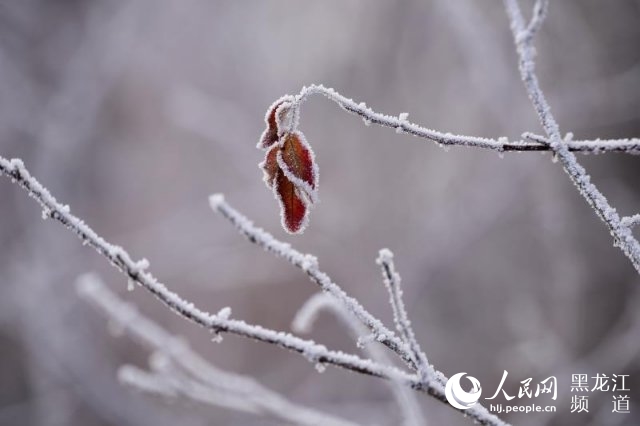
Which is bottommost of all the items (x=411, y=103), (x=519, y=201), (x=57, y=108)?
(x=57, y=108)

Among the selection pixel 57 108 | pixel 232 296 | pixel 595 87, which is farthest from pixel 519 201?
pixel 57 108

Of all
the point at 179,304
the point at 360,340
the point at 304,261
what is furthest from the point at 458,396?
the point at 179,304

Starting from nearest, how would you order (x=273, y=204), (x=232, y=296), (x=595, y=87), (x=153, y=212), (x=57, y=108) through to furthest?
(x=595, y=87) < (x=57, y=108) < (x=273, y=204) < (x=232, y=296) < (x=153, y=212)

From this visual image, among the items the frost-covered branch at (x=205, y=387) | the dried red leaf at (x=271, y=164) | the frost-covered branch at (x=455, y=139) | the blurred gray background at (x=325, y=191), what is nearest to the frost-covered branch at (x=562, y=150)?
the frost-covered branch at (x=455, y=139)

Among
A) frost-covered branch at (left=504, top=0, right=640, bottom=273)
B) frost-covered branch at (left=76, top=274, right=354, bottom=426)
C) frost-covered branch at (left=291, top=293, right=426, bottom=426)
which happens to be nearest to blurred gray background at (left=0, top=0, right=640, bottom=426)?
frost-covered branch at (left=76, top=274, right=354, bottom=426)

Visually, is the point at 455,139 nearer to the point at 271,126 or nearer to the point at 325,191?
the point at 271,126

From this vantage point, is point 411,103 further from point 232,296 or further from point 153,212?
point 153,212
